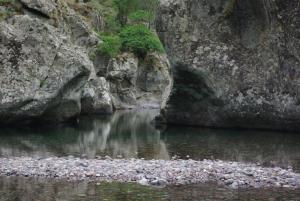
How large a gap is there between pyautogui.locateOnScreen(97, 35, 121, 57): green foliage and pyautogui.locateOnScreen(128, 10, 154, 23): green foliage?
59.8 ft

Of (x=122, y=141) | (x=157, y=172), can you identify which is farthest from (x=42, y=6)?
(x=157, y=172)

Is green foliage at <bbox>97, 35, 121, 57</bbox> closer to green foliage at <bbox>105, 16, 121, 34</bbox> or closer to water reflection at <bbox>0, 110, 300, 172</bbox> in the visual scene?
green foliage at <bbox>105, 16, 121, 34</bbox>

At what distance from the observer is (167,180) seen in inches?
634

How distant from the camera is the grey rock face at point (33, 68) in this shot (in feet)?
98.3

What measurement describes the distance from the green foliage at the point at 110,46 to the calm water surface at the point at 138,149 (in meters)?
17.1


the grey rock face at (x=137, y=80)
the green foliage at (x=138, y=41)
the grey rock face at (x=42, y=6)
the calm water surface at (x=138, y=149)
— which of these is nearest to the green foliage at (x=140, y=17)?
the green foliage at (x=138, y=41)

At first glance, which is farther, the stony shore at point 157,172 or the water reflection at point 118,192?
the stony shore at point 157,172

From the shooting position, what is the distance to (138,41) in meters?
62.6

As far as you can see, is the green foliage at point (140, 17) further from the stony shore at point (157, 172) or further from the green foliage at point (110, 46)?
the stony shore at point (157, 172)

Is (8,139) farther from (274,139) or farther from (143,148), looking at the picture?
(274,139)

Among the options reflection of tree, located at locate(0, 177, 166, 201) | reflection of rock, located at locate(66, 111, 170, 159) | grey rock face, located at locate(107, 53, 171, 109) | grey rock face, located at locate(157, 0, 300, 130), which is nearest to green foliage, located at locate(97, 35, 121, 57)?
grey rock face, located at locate(107, 53, 171, 109)

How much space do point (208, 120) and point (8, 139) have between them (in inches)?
529

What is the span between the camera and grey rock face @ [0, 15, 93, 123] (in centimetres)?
2995

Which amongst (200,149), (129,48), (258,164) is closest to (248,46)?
(200,149)
